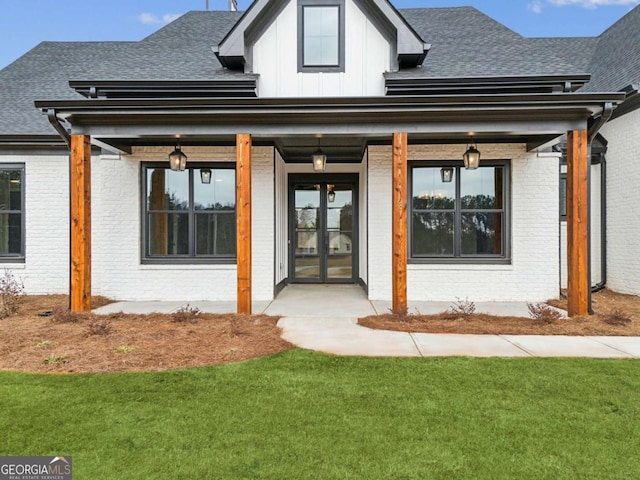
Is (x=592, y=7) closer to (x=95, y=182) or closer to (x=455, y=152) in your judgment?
(x=455, y=152)

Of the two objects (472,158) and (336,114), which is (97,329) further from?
(472,158)

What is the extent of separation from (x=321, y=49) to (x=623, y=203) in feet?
23.5

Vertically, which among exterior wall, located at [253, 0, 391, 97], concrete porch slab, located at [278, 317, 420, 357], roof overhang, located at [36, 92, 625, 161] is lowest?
concrete porch slab, located at [278, 317, 420, 357]

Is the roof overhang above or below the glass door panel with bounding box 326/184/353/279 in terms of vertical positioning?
above

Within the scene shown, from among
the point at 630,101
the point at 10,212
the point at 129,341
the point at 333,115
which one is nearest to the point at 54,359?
the point at 129,341

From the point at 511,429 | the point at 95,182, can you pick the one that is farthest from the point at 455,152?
the point at 95,182

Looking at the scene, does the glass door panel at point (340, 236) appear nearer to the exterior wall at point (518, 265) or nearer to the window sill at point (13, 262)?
the exterior wall at point (518, 265)

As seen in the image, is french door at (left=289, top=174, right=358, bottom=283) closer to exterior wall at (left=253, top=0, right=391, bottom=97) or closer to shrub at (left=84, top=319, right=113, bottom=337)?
exterior wall at (left=253, top=0, right=391, bottom=97)

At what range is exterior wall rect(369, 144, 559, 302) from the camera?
26.0 feet

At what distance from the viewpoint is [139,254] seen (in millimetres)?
8117

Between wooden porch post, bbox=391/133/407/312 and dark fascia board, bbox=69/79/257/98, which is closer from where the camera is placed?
wooden porch post, bbox=391/133/407/312

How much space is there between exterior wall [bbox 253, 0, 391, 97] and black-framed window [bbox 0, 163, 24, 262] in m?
5.77

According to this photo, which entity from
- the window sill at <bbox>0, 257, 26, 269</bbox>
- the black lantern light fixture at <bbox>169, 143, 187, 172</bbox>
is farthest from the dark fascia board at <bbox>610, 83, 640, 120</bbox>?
the window sill at <bbox>0, 257, 26, 269</bbox>

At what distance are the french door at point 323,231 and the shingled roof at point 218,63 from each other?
324 cm
